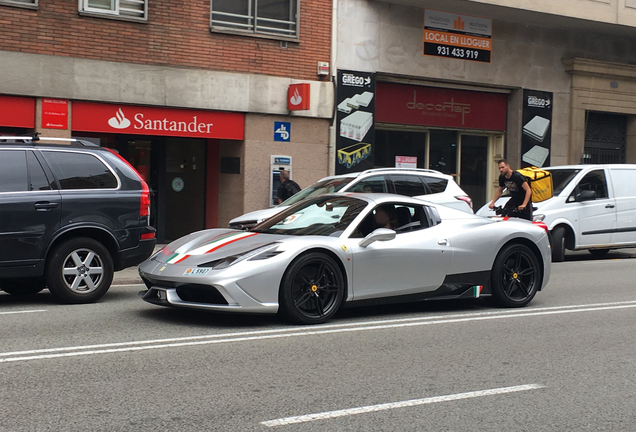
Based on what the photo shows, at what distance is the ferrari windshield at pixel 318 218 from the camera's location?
7750 mm

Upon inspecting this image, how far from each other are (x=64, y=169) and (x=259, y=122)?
29.4 feet

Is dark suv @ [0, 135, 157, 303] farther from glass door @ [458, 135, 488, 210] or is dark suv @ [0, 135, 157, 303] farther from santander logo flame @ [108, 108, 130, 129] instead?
glass door @ [458, 135, 488, 210]

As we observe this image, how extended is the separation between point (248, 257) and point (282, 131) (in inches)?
432

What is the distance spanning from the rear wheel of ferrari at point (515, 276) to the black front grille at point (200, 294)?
3.27 meters

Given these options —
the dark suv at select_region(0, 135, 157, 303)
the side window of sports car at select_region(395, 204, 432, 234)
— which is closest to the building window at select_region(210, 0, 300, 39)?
the dark suv at select_region(0, 135, 157, 303)

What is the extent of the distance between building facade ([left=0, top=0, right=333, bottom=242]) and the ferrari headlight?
927 cm

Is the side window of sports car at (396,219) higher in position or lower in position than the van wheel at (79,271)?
higher

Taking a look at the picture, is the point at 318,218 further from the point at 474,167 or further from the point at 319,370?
the point at 474,167

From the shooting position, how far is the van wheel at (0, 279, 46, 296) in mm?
9227

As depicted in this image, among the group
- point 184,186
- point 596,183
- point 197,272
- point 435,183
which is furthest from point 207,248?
point 184,186

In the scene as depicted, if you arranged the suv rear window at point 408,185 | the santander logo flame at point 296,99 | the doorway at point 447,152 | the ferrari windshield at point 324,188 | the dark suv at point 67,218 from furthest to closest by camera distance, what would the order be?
1. the doorway at point 447,152
2. the santander logo flame at point 296,99
3. the suv rear window at point 408,185
4. the ferrari windshield at point 324,188
5. the dark suv at point 67,218

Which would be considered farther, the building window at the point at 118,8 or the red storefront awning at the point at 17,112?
the building window at the point at 118,8

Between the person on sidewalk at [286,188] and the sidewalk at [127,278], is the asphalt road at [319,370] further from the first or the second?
the person on sidewalk at [286,188]

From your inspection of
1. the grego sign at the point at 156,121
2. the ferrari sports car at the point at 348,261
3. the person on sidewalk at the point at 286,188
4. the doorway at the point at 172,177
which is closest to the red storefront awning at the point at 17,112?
the grego sign at the point at 156,121
